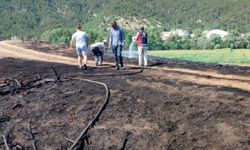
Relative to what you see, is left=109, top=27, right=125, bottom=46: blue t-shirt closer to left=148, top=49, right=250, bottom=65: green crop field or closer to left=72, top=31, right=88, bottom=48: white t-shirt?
left=72, top=31, right=88, bottom=48: white t-shirt

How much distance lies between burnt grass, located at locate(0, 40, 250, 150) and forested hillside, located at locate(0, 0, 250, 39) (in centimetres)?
8834

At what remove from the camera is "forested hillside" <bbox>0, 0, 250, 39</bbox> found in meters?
112

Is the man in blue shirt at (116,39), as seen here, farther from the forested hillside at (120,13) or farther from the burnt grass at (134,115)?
the forested hillside at (120,13)

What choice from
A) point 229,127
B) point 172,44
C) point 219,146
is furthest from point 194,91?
point 172,44

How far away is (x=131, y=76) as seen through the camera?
19484 millimetres

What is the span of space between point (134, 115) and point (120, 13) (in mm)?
106929

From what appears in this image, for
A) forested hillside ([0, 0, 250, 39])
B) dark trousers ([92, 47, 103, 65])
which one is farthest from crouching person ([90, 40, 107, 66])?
forested hillside ([0, 0, 250, 39])

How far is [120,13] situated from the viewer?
11969 cm

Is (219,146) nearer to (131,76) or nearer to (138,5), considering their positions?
(131,76)

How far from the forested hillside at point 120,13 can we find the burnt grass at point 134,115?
3478 inches

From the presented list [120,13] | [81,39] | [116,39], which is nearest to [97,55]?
[81,39]

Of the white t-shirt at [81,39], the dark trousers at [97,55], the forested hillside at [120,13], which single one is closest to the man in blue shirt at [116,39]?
the white t-shirt at [81,39]

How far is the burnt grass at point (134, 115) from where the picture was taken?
1214 centimetres

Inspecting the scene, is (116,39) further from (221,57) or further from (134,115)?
(221,57)
